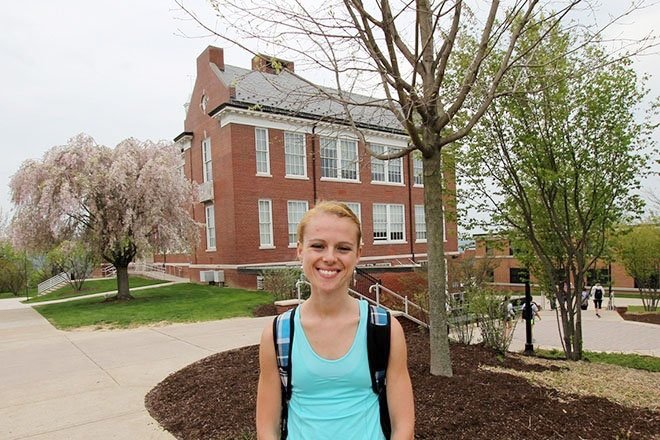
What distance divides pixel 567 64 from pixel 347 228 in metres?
6.48

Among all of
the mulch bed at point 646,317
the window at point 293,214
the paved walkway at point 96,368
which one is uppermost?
the window at point 293,214

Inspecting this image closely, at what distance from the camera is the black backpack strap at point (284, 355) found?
1.71 metres

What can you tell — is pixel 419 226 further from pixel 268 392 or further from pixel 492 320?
pixel 268 392

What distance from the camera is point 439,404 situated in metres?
4.17

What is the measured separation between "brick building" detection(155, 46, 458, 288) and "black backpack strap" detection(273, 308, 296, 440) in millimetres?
17165

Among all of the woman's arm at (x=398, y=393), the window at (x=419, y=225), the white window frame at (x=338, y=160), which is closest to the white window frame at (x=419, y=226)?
the window at (x=419, y=225)

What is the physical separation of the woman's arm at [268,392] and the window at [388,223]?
26.0m

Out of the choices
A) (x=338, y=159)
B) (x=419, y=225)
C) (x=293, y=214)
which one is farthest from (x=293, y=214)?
(x=419, y=225)

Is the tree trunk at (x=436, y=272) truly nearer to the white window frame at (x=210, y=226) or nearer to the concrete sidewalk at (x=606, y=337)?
the concrete sidewalk at (x=606, y=337)

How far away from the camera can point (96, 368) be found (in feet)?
23.7

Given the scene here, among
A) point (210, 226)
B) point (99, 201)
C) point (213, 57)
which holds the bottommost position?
point (210, 226)

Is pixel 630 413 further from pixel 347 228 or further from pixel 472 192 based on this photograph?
pixel 472 192

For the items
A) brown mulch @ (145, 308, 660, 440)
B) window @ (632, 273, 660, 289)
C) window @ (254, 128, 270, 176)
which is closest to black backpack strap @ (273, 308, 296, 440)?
brown mulch @ (145, 308, 660, 440)

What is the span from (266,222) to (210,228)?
10.8 ft
